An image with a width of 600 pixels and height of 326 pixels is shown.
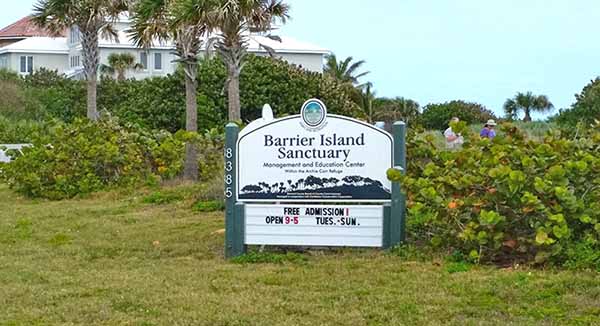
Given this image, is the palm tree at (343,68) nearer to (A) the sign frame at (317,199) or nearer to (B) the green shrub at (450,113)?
(B) the green shrub at (450,113)

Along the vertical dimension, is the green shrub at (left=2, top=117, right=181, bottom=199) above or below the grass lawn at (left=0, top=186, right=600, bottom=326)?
above

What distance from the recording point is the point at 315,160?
33.0 feet

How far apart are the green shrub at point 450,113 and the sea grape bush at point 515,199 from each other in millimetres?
47751

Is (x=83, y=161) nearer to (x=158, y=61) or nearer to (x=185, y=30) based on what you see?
→ (x=185, y=30)

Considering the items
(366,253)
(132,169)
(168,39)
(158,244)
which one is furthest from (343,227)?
(168,39)

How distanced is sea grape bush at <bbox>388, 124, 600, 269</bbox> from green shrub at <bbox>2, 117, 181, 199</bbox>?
9.75m

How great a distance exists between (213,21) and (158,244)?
32.4 ft

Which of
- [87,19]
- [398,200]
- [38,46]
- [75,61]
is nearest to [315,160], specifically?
[398,200]

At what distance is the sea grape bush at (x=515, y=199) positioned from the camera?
8641 mm

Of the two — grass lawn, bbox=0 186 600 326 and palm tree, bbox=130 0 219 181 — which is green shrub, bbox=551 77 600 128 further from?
grass lawn, bbox=0 186 600 326

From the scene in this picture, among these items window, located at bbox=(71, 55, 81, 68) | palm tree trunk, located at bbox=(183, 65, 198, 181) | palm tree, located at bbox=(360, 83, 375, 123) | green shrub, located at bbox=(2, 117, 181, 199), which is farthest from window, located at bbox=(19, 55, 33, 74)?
green shrub, located at bbox=(2, 117, 181, 199)

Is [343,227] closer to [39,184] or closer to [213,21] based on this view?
[39,184]

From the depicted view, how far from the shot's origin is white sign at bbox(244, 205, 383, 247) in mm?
9945

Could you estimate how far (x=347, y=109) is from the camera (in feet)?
134
